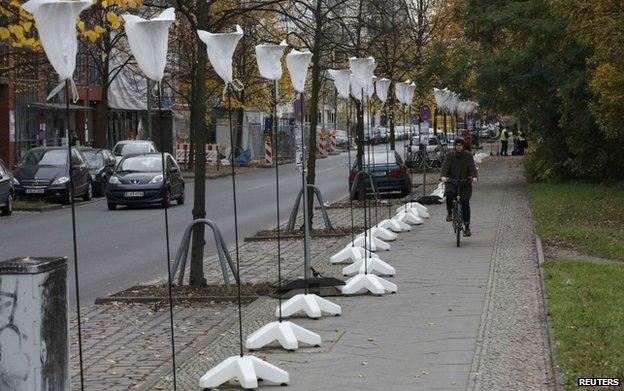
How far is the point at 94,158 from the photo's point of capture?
42.5 meters

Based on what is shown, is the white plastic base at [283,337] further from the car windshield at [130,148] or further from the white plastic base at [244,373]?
the car windshield at [130,148]

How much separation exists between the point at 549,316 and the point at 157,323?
13.1ft

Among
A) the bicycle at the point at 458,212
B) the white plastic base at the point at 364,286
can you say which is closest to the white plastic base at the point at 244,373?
the white plastic base at the point at 364,286

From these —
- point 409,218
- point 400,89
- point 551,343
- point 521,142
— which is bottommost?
point 409,218

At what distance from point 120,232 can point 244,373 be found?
17.5 m

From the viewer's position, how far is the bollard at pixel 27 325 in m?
6.68

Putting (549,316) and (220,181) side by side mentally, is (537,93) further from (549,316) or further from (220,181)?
(549,316)

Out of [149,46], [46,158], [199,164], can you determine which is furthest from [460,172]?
[46,158]

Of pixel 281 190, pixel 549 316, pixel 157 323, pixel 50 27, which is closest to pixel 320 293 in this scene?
pixel 157 323

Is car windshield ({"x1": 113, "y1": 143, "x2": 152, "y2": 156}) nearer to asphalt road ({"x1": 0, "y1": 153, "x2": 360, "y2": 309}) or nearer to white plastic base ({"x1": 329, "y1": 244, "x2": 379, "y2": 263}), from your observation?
asphalt road ({"x1": 0, "y1": 153, "x2": 360, "y2": 309})

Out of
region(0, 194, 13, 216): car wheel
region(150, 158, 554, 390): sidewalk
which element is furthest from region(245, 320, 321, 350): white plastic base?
region(0, 194, 13, 216): car wheel

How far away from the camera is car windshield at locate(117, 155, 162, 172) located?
3547 centimetres

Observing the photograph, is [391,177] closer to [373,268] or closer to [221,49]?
[373,268]

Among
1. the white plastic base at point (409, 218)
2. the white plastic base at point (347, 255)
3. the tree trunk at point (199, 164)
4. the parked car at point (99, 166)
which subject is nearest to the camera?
the tree trunk at point (199, 164)
